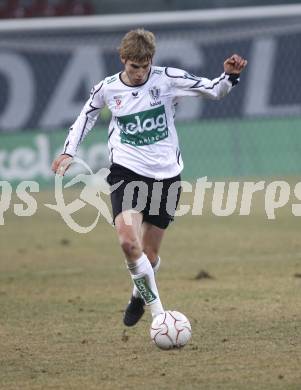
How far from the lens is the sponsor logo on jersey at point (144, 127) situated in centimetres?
756

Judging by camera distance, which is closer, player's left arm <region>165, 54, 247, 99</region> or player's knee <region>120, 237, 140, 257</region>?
player's knee <region>120, 237, 140, 257</region>

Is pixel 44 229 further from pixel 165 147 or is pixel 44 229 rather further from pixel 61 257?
pixel 165 147

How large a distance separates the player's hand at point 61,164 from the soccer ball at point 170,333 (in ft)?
4.23

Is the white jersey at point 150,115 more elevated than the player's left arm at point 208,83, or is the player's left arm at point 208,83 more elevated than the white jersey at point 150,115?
the player's left arm at point 208,83

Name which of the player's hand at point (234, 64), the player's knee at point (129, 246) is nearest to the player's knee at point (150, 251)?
the player's knee at point (129, 246)

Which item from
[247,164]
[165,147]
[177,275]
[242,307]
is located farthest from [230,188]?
[165,147]

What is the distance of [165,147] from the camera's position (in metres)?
7.62

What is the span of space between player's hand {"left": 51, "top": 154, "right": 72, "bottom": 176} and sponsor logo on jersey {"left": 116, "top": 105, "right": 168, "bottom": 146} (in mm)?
445

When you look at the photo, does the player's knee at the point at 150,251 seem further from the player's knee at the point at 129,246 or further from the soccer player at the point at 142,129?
the player's knee at the point at 129,246

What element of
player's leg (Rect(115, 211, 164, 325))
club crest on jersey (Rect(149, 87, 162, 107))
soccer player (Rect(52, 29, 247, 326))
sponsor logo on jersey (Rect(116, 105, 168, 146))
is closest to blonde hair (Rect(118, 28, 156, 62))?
soccer player (Rect(52, 29, 247, 326))

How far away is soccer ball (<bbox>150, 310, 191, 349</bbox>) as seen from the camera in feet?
22.2

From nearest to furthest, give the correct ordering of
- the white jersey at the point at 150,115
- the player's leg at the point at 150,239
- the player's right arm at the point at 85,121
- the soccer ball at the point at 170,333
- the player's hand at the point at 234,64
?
the soccer ball at the point at 170,333 → the player's hand at the point at 234,64 → the white jersey at the point at 150,115 → the player's right arm at the point at 85,121 → the player's leg at the point at 150,239

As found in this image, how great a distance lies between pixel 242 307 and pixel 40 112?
10208 mm

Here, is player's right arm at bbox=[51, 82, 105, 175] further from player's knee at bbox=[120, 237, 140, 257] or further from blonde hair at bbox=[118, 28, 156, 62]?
player's knee at bbox=[120, 237, 140, 257]
